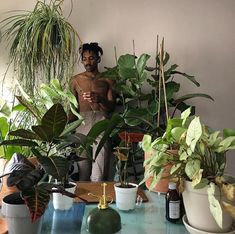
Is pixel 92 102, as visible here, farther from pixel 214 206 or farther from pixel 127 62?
pixel 214 206

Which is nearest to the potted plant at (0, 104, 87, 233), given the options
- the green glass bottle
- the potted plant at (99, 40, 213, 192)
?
the green glass bottle

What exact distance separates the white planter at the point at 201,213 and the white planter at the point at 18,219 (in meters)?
0.50

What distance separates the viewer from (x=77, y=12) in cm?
241

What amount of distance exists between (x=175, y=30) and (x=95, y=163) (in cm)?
122

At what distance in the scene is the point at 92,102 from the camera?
2.15m

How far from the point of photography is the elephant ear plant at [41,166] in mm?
877

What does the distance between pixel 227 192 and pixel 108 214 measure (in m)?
0.40

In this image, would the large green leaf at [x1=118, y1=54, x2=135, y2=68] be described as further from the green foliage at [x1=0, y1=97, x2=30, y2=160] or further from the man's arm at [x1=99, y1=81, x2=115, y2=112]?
the green foliage at [x1=0, y1=97, x2=30, y2=160]

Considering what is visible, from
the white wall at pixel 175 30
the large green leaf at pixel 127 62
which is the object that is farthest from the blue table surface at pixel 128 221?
the white wall at pixel 175 30

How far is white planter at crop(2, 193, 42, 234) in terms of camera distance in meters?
0.93

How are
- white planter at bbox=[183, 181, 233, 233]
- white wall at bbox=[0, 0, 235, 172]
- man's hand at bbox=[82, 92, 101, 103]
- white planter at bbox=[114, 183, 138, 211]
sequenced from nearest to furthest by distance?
white planter at bbox=[183, 181, 233, 233] < white planter at bbox=[114, 183, 138, 211] < man's hand at bbox=[82, 92, 101, 103] < white wall at bbox=[0, 0, 235, 172]

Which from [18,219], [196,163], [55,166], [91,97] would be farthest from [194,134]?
[91,97]

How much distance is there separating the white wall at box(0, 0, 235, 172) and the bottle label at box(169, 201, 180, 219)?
1.46 meters

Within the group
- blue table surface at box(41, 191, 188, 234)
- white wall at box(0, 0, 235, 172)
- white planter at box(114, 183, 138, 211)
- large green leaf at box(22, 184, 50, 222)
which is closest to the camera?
large green leaf at box(22, 184, 50, 222)
